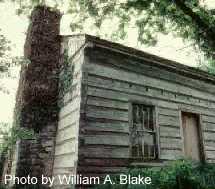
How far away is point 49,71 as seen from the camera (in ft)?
35.0

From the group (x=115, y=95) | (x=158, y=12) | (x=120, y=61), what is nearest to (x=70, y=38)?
(x=120, y=61)

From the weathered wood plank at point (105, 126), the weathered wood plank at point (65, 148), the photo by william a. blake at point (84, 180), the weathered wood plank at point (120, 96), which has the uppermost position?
the weathered wood plank at point (120, 96)

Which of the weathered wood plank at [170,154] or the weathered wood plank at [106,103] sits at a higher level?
the weathered wood plank at [106,103]

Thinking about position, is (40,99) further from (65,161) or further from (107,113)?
(107,113)

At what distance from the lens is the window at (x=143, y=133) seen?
845cm

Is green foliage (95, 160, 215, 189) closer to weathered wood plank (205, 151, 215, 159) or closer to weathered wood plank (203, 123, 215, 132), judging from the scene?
weathered wood plank (205, 151, 215, 159)

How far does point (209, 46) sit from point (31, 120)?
7241 millimetres

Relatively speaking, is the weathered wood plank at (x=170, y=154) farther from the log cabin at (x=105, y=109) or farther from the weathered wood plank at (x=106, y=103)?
the weathered wood plank at (x=106, y=103)

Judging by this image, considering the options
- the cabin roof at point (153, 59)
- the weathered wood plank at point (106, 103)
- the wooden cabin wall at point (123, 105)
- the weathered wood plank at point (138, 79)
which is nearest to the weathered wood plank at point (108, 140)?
the wooden cabin wall at point (123, 105)

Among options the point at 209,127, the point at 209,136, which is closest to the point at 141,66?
the point at 209,127

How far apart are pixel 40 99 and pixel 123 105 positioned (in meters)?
3.47

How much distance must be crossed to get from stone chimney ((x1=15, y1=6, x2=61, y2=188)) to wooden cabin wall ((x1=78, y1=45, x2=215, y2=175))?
8.40 feet

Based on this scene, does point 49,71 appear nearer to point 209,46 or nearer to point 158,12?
point 158,12

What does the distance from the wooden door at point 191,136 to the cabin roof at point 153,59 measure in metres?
1.73
